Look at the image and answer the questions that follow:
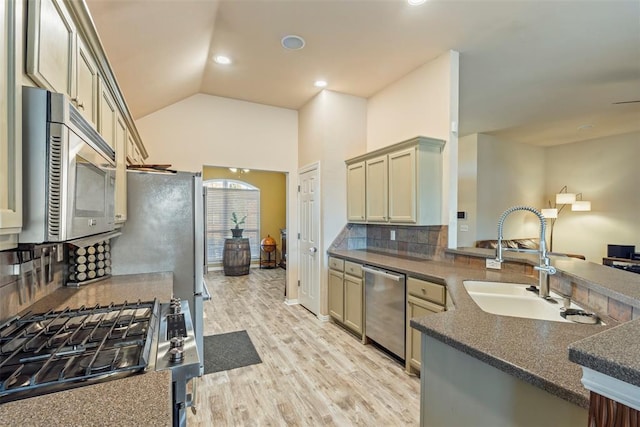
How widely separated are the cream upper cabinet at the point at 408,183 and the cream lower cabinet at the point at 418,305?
76cm

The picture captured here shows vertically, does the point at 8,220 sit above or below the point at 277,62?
below

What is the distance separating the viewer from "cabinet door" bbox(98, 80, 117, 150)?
164cm

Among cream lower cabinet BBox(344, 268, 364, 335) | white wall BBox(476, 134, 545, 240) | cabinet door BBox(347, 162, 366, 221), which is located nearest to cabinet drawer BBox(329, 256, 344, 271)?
cream lower cabinet BBox(344, 268, 364, 335)

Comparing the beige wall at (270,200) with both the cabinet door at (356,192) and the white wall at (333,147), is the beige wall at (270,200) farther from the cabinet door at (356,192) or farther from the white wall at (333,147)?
the cabinet door at (356,192)

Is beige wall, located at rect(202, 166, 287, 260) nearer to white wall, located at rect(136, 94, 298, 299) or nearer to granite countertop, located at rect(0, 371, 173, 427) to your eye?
white wall, located at rect(136, 94, 298, 299)

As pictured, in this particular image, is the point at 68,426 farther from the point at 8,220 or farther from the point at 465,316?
the point at 465,316

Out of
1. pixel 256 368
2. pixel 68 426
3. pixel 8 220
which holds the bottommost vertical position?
pixel 256 368

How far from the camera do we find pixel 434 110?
9.96 ft

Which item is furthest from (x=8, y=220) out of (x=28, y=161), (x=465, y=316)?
(x=465, y=316)

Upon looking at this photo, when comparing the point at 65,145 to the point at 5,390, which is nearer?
the point at 5,390

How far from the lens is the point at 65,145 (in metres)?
0.91

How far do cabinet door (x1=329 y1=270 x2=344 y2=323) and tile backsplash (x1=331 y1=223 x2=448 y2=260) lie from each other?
16.7 inches

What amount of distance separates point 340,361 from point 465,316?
177 centimetres

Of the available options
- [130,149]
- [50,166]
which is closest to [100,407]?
[50,166]
